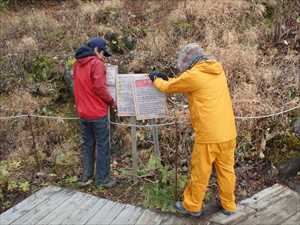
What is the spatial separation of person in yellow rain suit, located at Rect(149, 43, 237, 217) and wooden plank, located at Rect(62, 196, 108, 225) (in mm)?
1210

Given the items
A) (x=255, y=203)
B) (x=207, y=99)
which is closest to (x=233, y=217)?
(x=255, y=203)

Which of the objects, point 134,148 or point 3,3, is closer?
point 134,148

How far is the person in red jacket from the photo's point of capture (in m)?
5.23

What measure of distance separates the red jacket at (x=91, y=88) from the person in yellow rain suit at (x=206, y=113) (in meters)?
0.72

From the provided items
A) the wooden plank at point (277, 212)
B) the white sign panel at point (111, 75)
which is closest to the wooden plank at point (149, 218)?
the wooden plank at point (277, 212)

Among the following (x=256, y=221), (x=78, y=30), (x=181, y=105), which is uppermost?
(x=78, y=30)

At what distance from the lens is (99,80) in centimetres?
518

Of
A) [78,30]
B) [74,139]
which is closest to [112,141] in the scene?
[74,139]

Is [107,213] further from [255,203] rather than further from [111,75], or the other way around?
[255,203]

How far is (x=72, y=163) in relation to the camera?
6.43m

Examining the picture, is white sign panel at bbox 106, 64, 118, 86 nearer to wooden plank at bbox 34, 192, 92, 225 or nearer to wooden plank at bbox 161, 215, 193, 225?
wooden plank at bbox 34, 192, 92, 225

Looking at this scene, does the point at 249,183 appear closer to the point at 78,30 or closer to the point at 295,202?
the point at 295,202

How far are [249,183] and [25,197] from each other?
2959 mm

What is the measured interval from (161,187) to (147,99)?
1.17 metres
